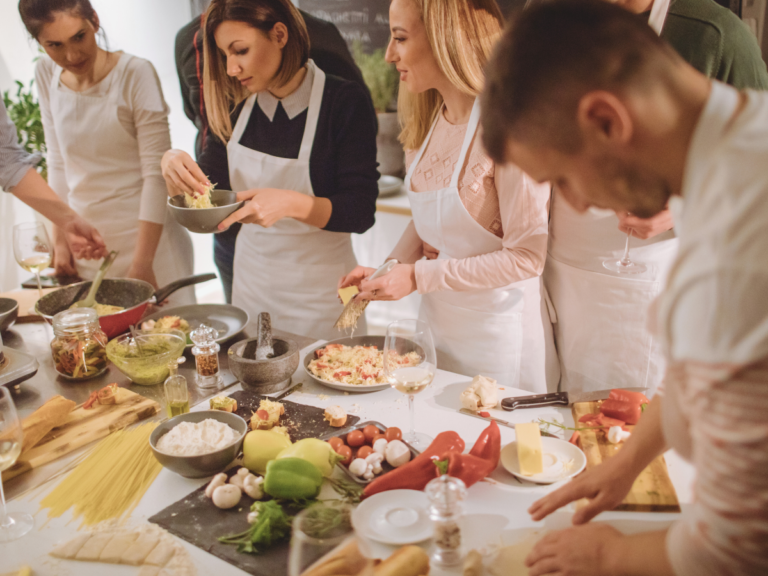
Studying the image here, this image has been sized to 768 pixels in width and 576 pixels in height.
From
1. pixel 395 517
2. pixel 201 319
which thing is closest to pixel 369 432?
pixel 395 517

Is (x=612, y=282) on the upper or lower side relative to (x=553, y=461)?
upper

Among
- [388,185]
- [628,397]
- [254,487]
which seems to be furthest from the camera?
[388,185]

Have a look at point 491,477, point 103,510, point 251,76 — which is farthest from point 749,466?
point 251,76

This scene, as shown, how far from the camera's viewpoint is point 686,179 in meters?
0.66

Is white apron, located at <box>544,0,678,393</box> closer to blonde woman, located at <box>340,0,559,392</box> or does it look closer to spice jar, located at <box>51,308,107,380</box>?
blonde woman, located at <box>340,0,559,392</box>

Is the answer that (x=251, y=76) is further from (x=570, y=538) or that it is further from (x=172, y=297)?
(x=570, y=538)

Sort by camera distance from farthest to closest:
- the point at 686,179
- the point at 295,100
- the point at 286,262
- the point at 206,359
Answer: the point at 286,262, the point at 295,100, the point at 206,359, the point at 686,179

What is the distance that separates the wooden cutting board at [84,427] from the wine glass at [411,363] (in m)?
0.67

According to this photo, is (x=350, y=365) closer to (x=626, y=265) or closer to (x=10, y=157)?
(x=626, y=265)

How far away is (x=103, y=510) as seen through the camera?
4.06 feet

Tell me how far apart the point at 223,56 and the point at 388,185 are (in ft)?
4.96

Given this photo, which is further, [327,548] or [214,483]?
[214,483]

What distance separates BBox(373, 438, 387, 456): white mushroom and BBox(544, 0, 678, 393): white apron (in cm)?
81

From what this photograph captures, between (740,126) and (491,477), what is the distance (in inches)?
34.8
